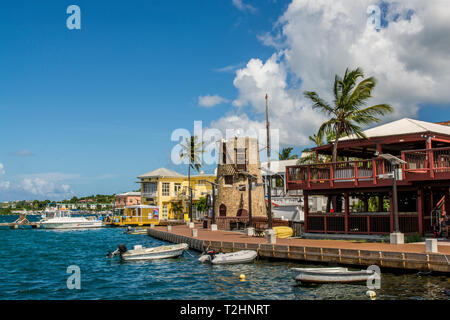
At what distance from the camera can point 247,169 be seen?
47.4m

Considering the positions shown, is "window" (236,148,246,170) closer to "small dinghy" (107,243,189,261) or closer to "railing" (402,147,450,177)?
"small dinghy" (107,243,189,261)

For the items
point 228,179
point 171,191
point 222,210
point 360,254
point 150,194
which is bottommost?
point 360,254

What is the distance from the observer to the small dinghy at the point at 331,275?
61.0ft

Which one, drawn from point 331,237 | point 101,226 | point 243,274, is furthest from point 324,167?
point 101,226

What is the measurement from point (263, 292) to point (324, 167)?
13814 mm

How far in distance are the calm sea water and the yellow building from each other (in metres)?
41.9

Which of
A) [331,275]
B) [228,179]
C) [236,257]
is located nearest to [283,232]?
[236,257]

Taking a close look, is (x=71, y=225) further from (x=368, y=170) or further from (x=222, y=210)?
(x=368, y=170)

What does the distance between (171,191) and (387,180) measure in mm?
51858

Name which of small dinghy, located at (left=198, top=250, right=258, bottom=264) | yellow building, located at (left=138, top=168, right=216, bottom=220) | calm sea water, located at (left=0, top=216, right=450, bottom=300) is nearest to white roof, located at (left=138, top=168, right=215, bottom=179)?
yellow building, located at (left=138, top=168, right=216, bottom=220)

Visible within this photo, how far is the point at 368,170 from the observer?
2747 centimetres

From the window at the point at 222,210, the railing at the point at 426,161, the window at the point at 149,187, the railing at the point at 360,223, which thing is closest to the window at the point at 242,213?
the window at the point at 222,210

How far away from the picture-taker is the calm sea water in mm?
17844
